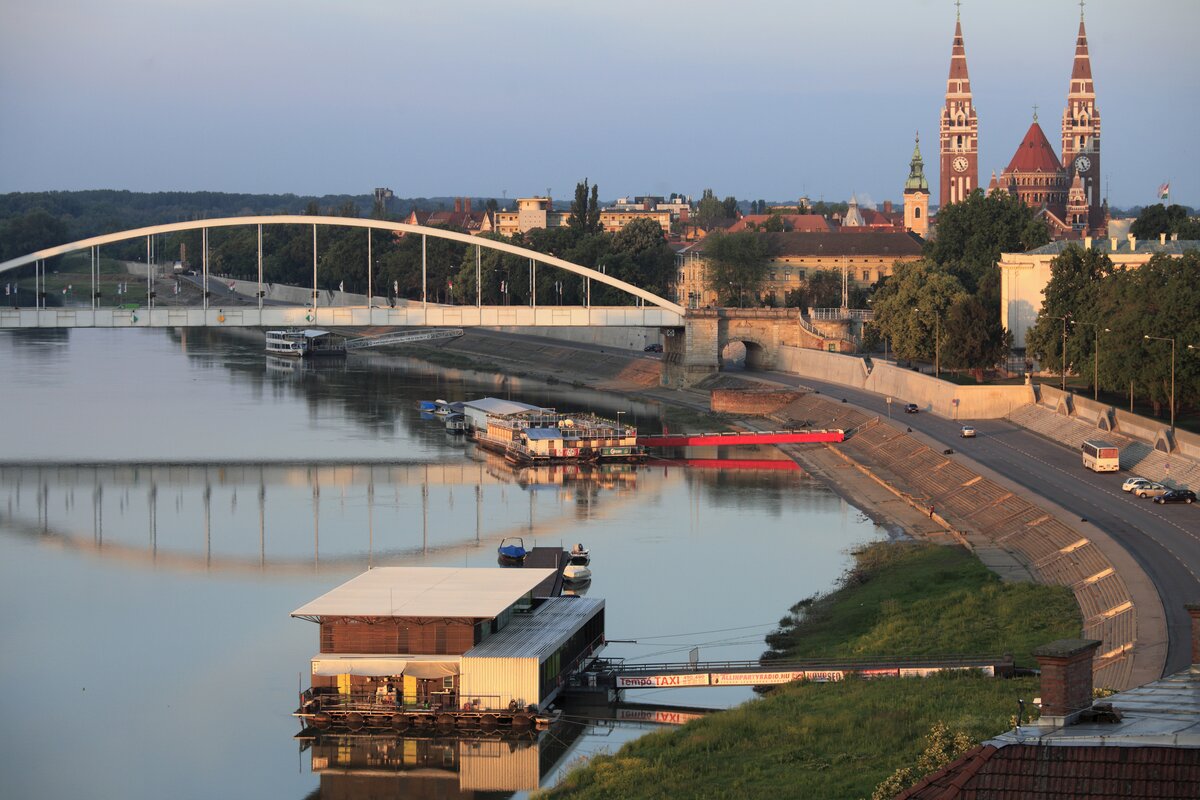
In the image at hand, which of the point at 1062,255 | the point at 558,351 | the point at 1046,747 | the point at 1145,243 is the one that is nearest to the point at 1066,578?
the point at 1046,747

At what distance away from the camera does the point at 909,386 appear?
76750 millimetres

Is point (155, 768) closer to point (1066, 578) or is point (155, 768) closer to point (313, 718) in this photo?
point (313, 718)

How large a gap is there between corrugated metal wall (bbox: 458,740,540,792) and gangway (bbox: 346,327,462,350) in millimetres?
90253

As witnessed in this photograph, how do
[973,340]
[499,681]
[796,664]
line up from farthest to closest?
1. [973,340]
2. [796,664]
3. [499,681]

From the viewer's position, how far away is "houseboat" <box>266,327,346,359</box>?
12044 cm

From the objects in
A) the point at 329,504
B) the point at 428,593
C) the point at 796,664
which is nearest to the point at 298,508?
the point at 329,504

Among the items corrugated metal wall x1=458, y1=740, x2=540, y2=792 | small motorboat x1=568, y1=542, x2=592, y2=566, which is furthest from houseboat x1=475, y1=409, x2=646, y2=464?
corrugated metal wall x1=458, y1=740, x2=540, y2=792

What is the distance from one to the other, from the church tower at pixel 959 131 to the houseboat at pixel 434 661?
15523cm

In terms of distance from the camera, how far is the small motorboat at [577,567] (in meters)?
45.3

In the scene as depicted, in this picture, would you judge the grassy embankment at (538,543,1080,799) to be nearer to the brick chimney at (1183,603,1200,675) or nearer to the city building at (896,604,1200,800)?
the brick chimney at (1183,603,1200,675)

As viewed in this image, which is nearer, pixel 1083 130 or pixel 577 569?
pixel 577 569

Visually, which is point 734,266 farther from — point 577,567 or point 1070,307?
point 577,567

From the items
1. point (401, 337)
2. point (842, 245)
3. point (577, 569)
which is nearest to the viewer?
point (577, 569)

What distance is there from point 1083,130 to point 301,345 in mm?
100951
